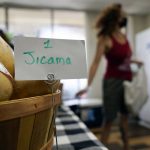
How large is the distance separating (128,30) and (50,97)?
15.5ft

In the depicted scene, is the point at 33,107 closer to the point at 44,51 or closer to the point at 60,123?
the point at 44,51

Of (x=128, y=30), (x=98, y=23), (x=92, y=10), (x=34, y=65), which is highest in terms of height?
(x=92, y=10)

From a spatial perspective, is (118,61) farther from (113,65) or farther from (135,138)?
(135,138)

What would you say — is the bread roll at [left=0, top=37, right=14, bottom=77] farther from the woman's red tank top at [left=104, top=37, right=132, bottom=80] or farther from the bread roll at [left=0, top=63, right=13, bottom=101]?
the woman's red tank top at [left=104, top=37, right=132, bottom=80]

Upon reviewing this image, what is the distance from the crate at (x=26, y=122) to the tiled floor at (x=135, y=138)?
199cm

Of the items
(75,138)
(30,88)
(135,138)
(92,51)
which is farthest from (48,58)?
(92,51)

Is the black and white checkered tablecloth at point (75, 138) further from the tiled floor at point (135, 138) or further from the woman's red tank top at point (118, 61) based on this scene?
the tiled floor at point (135, 138)

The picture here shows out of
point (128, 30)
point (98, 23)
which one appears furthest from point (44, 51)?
point (128, 30)

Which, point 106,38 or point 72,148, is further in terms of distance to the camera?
point 106,38

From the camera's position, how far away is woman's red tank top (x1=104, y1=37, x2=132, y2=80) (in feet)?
5.31

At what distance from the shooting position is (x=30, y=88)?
387mm

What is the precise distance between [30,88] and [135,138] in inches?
100

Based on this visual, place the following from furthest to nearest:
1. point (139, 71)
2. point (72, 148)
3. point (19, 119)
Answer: point (139, 71) < point (72, 148) < point (19, 119)

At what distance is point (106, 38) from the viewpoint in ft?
5.33
